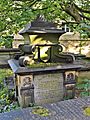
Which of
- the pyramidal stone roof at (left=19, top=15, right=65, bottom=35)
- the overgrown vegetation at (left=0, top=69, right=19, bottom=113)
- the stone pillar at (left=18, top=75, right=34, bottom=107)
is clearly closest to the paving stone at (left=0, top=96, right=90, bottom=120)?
the stone pillar at (left=18, top=75, right=34, bottom=107)

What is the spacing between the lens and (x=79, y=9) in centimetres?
757

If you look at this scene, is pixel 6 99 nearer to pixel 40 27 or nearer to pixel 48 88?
pixel 48 88

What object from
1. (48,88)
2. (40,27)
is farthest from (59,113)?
(40,27)

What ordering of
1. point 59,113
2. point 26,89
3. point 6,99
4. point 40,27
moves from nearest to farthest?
point 59,113 < point 26,89 < point 40,27 < point 6,99

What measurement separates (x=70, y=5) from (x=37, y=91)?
11.6 ft

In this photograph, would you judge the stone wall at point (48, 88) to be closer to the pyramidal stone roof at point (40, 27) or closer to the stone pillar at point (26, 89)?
the stone pillar at point (26, 89)

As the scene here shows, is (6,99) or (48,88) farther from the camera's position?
(6,99)

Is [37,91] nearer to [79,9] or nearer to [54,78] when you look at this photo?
[54,78]

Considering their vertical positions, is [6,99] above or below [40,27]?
below

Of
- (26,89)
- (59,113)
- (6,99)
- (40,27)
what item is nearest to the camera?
(59,113)

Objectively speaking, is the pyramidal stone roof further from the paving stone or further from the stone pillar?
the paving stone

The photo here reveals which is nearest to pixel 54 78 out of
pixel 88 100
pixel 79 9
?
pixel 88 100

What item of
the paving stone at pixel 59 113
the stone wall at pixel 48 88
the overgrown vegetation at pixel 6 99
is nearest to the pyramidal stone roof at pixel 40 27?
the stone wall at pixel 48 88

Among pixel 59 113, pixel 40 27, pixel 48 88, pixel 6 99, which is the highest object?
pixel 40 27
